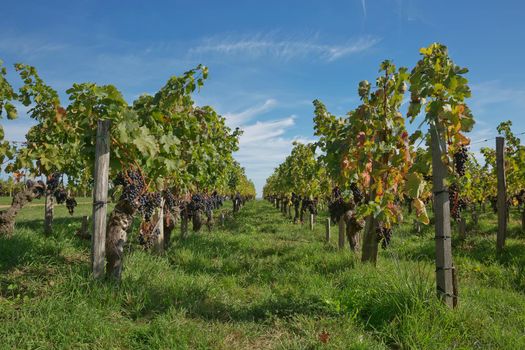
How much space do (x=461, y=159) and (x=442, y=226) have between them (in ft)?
2.51

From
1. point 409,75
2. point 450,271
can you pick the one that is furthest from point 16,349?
point 409,75

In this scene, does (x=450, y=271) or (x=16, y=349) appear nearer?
(x=16, y=349)

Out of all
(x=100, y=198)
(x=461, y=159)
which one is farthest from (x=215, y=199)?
(x=461, y=159)

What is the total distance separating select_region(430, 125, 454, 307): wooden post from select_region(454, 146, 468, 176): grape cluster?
27cm

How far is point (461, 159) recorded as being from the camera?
12.5 ft

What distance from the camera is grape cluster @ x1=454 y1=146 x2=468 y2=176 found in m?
3.82

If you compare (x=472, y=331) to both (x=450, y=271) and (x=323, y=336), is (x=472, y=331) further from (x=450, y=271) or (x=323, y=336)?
(x=323, y=336)

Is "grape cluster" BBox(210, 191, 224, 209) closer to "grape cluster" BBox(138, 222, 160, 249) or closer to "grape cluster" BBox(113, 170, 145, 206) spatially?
"grape cluster" BBox(138, 222, 160, 249)

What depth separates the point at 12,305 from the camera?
373 cm

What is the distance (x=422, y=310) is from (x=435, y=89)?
2.14 m

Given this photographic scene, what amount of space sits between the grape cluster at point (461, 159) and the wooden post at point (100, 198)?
3889 millimetres

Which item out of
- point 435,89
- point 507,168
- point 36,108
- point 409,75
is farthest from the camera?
point 507,168

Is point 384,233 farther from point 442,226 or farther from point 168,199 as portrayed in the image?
point 168,199

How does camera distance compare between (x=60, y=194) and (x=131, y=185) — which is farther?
(x=60, y=194)
